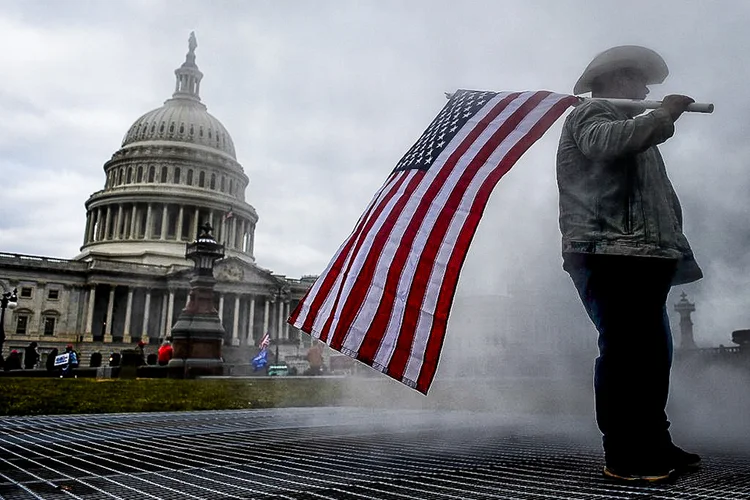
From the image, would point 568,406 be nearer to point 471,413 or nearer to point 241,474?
point 471,413

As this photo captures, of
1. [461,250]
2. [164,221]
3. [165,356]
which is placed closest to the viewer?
[461,250]

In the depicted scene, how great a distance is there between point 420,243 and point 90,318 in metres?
65.5

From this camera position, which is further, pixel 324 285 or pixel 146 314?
pixel 146 314

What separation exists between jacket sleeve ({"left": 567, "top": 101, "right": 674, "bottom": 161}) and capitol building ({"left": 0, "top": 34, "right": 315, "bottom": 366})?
5031 cm

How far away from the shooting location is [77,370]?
2445cm

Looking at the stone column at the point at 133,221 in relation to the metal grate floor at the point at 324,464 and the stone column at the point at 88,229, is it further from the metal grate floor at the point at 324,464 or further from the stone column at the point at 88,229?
the metal grate floor at the point at 324,464

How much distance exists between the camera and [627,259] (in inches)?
97.3

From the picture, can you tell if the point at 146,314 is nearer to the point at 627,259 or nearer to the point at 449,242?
the point at 449,242

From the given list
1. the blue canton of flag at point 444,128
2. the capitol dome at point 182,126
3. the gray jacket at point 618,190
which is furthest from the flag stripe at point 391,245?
the capitol dome at point 182,126

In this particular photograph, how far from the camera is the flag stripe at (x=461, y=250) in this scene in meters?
2.64

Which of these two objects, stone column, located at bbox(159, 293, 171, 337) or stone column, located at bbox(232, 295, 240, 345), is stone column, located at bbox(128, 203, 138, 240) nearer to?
stone column, located at bbox(159, 293, 171, 337)

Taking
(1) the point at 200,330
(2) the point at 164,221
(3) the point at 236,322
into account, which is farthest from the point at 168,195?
(1) the point at 200,330

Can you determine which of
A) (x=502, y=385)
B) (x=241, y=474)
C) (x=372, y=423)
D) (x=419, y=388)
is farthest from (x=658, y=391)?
(x=502, y=385)

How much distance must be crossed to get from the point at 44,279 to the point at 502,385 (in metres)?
64.0
